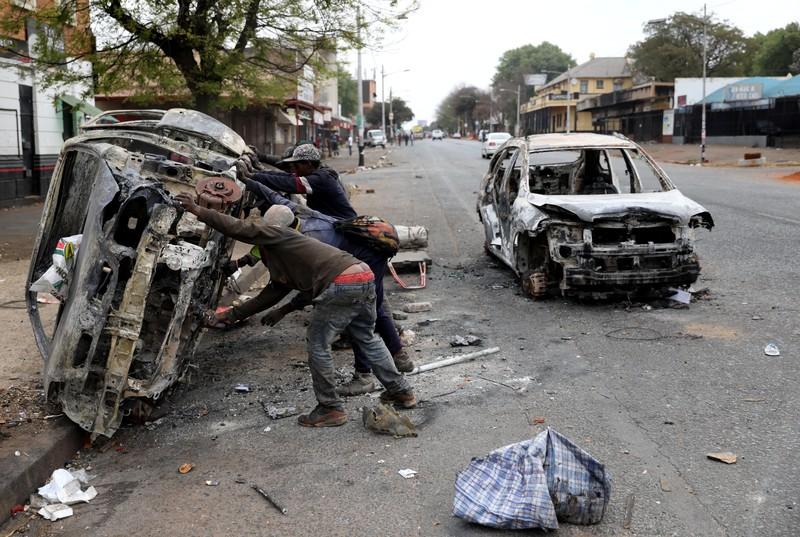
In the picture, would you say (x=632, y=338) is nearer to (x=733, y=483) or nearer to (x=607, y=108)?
(x=733, y=483)

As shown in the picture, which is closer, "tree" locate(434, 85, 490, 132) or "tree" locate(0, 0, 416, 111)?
"tree" locate(0, 0, 416, 111)

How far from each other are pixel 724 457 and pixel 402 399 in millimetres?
2012

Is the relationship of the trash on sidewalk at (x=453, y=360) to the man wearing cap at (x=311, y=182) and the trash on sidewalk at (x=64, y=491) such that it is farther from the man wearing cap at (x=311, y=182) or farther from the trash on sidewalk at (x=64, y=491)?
the trash on sidewalk at (x=64, y=491)

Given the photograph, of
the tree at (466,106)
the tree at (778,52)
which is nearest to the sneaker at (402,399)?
the tree at (778,52)

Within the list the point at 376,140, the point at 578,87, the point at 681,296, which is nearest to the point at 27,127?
the point at 681,296

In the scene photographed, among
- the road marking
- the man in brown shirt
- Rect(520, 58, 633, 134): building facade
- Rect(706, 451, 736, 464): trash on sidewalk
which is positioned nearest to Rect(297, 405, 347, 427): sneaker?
the man in brown shirt

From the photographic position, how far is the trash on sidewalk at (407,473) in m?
4.12

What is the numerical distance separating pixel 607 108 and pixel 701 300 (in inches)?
2751

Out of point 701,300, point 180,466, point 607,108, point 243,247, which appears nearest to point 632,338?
point 701,300

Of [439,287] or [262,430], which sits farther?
[439,287]

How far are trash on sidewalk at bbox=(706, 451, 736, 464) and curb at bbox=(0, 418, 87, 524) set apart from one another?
3.74 metres

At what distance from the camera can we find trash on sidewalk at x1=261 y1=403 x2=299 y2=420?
5152 mm

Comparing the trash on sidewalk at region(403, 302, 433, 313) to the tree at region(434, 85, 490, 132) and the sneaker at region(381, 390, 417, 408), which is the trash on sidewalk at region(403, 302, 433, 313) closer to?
the sneaker at region(381, 390, 417, 408)

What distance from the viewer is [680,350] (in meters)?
6.32
